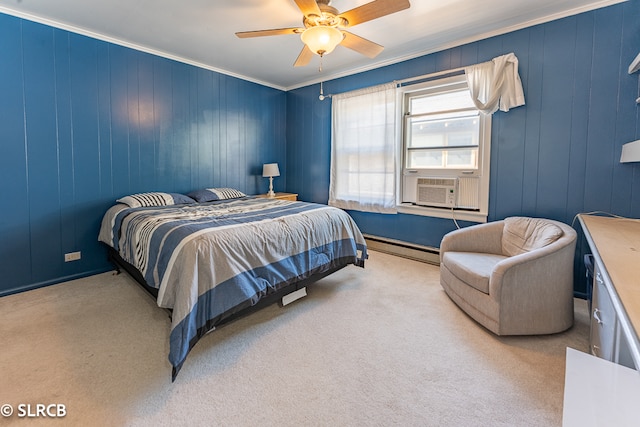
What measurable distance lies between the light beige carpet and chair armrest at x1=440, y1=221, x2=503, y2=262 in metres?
0.56

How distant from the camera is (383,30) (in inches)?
124

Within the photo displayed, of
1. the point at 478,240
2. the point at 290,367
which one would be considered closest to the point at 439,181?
the point at 478,240

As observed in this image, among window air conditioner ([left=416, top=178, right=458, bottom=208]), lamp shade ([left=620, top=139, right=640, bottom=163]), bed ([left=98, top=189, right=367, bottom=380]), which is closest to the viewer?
bed ([left=98, top=189, right=367, bottom=380])

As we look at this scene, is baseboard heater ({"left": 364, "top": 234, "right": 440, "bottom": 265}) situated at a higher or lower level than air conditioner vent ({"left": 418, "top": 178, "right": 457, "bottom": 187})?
lower

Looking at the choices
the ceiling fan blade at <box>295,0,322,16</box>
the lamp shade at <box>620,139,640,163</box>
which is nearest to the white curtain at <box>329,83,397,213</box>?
the ceiling fan blade at <box>295,0,322,16</box>

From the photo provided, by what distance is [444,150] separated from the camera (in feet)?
12.0

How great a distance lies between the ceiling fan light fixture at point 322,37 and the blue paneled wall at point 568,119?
1789 millimetres

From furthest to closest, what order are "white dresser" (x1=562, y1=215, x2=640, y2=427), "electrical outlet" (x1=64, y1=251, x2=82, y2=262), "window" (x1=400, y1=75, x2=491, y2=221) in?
"window" (x1=400, y1=75, x2=491, y2=221), "electrical outlet" (x1=64, y1=251, x2=82, y2=262), "white dresser" (x1=562, y1=215, x2=640, y2=427)

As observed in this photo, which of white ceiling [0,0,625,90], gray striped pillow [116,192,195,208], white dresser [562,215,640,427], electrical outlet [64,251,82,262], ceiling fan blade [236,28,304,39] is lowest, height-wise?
electrical outlet [64,251,82,262]

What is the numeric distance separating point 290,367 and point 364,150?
10.5ft

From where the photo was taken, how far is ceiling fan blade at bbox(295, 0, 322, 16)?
2.08 metres

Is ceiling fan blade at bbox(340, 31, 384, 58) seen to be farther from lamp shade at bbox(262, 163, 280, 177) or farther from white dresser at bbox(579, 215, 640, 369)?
lamp shade at bbox(262, 163, 280, 177)

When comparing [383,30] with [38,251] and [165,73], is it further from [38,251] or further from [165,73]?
[38,251]

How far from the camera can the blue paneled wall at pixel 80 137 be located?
2848mm
